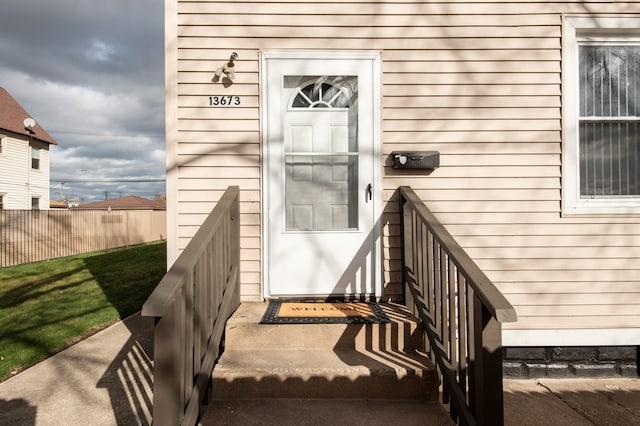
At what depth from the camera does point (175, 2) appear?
2.80 meters

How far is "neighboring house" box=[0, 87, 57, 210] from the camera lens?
1407cm

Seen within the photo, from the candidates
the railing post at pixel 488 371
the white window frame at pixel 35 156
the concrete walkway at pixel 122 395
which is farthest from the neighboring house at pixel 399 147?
the white window frame at pixel 35 156

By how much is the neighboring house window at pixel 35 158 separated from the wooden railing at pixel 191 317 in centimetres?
1830

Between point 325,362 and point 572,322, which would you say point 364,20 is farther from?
point 572,322

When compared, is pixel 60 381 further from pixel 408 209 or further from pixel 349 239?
pixel 408 209

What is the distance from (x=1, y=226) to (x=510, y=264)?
39.7 ft

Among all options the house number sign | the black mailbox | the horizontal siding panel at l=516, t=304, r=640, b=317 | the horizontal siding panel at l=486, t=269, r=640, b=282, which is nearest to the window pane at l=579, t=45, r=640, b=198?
the horizontal siding panel at l=486, t=269, r=640, b=282

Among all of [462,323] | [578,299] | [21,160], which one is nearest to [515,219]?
[578,299]

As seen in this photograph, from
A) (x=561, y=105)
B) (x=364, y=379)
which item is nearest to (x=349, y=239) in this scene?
(x=364, y=379)

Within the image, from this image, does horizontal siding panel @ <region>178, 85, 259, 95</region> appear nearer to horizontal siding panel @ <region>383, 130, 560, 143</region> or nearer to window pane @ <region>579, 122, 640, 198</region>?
horizontal siding panel @ <region>383, 130, 560, 143</region>

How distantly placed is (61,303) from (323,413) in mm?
4583

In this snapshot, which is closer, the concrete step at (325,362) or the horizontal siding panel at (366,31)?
the concrete step at (325,362)

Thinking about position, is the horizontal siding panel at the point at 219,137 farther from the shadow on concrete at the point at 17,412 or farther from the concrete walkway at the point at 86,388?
the shadow on concrete at the point at 17,412

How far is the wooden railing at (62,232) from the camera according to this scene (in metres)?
9.45
